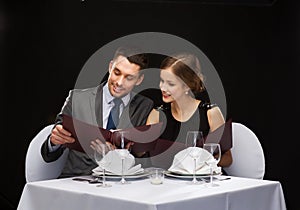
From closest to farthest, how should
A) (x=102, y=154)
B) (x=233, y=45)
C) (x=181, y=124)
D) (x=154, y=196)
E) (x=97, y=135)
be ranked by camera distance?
(x=154, y=196) → (x=102, y=154) → (x=97, y=135) → (x=181, y=124) → (x=233, y=45)

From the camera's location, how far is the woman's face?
9.16 feet

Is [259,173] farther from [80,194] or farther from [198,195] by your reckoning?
[80,194]

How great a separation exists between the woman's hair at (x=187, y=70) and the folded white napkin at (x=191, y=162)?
641 mm

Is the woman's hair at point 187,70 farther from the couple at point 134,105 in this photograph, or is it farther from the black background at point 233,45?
the black background at point 233,45

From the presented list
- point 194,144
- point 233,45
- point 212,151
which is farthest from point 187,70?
point 233,45

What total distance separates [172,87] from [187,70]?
14 centimetres

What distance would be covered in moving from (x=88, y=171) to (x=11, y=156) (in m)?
2.32

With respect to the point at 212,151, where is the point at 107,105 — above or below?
above

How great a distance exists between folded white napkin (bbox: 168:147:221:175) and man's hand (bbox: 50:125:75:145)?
1.42 feet

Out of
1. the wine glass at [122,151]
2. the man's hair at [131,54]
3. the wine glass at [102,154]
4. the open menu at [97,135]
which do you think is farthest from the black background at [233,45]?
the wine glass at [102,154]

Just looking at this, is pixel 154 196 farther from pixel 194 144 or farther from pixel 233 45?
pixel 233 45

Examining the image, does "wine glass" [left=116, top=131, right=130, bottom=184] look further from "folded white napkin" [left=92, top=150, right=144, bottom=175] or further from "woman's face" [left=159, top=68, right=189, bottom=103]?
"woman's face" [left=159, top=68, right=189, bottom=103]

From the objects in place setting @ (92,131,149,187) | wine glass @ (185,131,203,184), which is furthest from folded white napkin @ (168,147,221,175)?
place setting @ (92,131,149,187)

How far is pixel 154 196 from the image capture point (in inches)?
71.2
